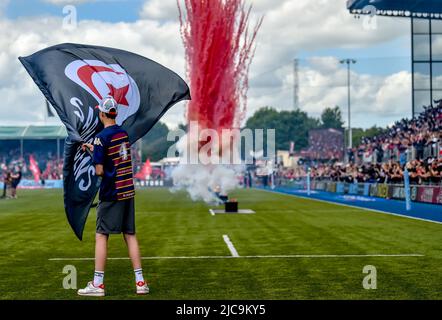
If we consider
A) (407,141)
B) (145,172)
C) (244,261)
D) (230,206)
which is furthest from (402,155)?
(145,172)

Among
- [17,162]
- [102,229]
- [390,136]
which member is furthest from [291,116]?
[102,229]

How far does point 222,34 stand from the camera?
36.5 m

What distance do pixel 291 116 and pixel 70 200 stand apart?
176 metres

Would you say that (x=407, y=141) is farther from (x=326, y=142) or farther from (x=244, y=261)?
(x=326, y=142)

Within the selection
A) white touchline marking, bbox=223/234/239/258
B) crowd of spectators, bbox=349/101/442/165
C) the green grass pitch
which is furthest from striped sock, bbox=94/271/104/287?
crowd of spectators, bbox=349/101/442/165

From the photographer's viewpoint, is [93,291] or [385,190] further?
[385,190]

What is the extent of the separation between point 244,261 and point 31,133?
112692 millimetres

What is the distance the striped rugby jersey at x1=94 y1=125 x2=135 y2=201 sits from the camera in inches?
343

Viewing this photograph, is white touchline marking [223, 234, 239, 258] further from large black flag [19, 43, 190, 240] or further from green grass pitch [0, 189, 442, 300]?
large black flag [19, 43, 190, 240]

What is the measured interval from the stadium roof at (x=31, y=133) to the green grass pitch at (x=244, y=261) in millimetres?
98178

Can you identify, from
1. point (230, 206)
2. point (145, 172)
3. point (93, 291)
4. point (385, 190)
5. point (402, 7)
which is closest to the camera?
point (93, 291)

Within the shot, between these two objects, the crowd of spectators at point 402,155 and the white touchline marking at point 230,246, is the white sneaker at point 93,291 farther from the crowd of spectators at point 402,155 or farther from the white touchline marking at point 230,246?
the crowd of spectators at point 402,155

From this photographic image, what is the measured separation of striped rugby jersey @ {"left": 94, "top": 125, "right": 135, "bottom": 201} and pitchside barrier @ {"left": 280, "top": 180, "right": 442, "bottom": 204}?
82.3 feet

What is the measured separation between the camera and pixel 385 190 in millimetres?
40875
